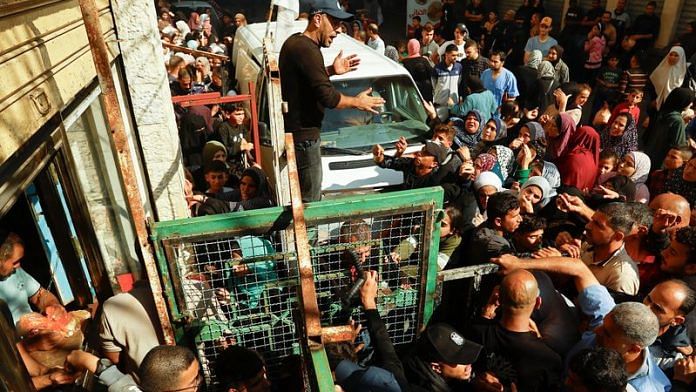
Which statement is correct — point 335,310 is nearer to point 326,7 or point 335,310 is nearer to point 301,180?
point 301,180

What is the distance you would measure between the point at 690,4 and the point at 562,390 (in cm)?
1237

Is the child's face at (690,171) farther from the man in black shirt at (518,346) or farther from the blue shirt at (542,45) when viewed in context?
the blue shirt at (542,45)

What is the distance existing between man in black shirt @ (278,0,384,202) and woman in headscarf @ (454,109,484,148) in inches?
93.0

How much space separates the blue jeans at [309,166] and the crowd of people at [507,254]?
0.04 feet

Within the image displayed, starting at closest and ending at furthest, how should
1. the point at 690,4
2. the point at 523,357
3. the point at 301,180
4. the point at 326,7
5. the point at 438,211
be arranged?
the point at 438,211 → the point at 523,357 → the point at 326,7 → the point at 301,180 → the point at 690,4

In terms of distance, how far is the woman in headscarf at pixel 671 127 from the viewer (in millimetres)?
5770

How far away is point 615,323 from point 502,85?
5363mm

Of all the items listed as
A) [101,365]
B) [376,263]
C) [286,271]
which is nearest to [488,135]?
[376,263]

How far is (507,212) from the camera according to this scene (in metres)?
3.60

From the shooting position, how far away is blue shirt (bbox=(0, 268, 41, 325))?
9.77 feet

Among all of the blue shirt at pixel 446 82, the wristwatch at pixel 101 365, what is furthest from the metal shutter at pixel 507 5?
the wristwatch at pixel 101 365

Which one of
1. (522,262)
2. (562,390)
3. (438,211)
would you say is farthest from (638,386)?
(438,211)

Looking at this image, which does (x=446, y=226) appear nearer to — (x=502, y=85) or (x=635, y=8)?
(x=502, y=85)

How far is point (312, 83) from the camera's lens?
11.2 feet
